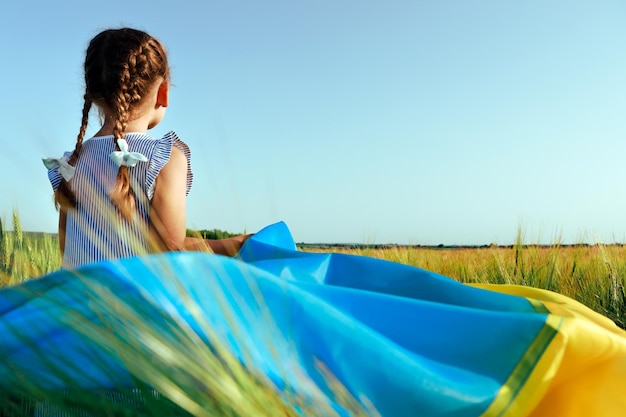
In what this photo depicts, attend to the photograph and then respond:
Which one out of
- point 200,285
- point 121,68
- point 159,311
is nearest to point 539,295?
point 200,285

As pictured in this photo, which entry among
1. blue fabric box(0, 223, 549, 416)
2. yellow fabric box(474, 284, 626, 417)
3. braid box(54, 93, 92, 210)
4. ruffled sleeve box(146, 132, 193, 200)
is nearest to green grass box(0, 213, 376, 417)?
blue fabric box(0, 223, 549, 416)

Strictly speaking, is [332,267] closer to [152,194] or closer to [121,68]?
[152,194]

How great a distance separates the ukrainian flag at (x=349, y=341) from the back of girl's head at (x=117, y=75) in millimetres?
1021

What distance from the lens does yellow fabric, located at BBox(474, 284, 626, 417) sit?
956 mm

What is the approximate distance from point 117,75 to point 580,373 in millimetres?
Answer: 1486

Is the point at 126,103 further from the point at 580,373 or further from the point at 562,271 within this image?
the point at 562,271

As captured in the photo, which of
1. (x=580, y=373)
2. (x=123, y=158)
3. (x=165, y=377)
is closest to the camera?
(x=165, y=377)

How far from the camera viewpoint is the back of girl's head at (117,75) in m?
1.77

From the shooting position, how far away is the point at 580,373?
100 centimetres

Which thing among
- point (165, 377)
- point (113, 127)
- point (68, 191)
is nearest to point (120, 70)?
point (113, 127)

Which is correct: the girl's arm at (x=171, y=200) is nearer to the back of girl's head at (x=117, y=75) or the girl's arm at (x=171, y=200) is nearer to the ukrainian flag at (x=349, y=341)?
the back of girl's head at (x=117, y=75)

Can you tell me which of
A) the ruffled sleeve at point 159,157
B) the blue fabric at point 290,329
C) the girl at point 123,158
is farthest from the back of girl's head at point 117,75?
the blue fabric at point 290,329

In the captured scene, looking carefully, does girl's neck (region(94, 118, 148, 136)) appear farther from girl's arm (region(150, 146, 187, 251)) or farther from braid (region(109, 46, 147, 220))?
girl's arm (region(150, 146, 187, 251))

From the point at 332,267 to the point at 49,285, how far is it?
2.86 feet
